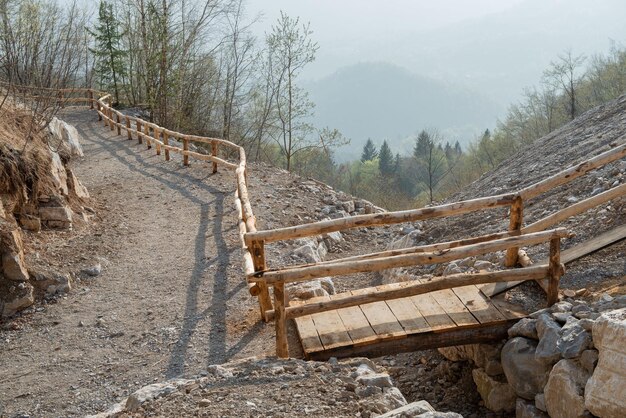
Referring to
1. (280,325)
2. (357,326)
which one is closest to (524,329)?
(357,326)

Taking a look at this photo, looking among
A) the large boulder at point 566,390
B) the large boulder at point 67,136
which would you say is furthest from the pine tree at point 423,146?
the large boulder at point 566,390

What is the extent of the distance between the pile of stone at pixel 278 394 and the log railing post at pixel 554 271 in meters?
2.04

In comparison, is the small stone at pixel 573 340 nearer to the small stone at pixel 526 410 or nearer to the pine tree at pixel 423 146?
the small stone at pixel 526 410

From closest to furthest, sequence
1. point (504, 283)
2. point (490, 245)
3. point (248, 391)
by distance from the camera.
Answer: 1. point (248, 391)
2. point (490, 245)
3. point (504, 283)

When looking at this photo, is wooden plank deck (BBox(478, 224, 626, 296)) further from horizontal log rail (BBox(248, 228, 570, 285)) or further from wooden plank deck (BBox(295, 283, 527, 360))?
horizontal log rail (BBox(248, 228, 570, 285))

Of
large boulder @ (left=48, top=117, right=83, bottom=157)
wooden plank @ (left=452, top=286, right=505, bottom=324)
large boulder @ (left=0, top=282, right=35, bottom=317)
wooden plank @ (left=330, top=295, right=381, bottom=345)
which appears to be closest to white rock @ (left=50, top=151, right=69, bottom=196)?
large boulder @ (left=0, top=282, right=35, bottom=317)

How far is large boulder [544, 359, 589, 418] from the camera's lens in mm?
4734

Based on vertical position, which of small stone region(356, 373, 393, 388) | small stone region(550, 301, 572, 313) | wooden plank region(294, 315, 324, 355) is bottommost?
small stone region(356, 373, 393, 388)

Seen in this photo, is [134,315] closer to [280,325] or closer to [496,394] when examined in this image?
[280,325]

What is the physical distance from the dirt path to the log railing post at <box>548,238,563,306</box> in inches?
109

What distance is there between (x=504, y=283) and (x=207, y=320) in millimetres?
3241

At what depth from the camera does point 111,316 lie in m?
7.09

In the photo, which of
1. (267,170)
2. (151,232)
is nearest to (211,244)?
(151,232)

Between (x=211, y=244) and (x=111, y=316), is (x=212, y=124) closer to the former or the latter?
(x=211, y=244)
